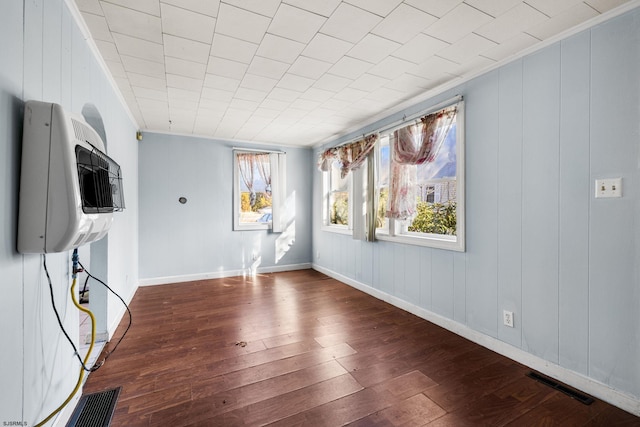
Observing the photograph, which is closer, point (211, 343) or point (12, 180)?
point (12, 180)

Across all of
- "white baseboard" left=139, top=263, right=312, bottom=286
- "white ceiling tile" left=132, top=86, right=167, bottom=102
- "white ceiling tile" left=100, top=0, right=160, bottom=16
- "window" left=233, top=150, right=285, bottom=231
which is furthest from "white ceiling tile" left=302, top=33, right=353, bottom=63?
"white baseboard" left=139, top=263, right=312, bottom=286

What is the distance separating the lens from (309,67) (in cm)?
254

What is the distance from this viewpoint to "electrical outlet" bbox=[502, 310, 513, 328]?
240cm

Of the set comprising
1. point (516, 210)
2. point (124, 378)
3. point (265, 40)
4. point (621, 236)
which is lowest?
point (124, 378)

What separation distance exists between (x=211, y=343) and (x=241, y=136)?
3.41m

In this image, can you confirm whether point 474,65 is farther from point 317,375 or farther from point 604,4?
point 317,375

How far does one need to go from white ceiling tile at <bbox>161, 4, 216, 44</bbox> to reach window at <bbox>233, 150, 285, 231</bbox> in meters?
3.18

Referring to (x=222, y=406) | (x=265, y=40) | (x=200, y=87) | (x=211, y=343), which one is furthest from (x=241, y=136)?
(x=222, y=406)

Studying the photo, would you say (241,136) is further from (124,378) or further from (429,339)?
(429,339)

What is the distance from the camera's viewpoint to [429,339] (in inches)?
107

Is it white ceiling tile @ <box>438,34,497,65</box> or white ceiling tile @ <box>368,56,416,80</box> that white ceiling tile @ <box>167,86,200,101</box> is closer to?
white ceiling tile @ <box>368,56,416,80</box>

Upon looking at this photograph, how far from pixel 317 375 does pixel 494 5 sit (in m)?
2.72

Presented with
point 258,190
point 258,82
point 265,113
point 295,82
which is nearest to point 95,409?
point 258,82

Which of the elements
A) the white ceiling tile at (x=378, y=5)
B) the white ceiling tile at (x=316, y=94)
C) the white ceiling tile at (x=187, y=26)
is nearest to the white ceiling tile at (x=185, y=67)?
the white ceiling tile at (x=187, y=26)
